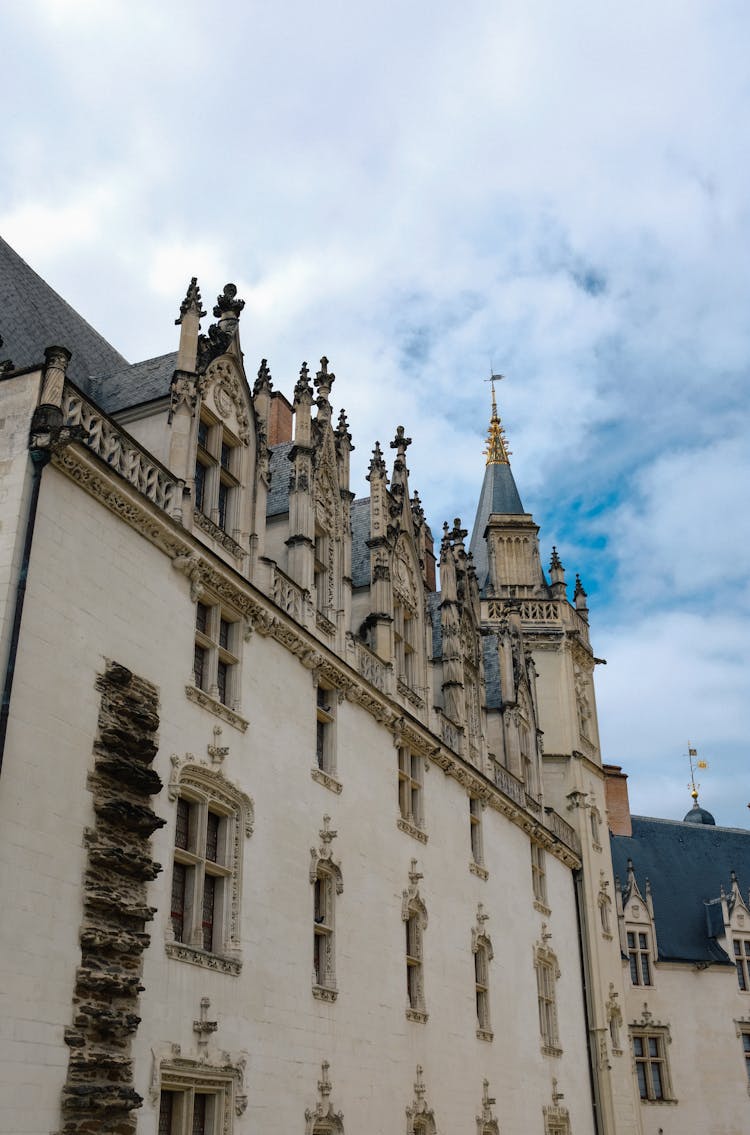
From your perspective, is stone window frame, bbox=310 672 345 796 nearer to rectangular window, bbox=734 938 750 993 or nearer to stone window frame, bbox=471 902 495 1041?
stone window frame, bbox=471 902 495 1041

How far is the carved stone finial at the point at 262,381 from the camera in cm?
2039

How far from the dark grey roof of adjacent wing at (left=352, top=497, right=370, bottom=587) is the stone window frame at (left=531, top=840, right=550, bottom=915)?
33.0ft

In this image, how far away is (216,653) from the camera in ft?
55.5

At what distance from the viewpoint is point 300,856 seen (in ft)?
59.3

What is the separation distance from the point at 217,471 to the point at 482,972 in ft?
43.0

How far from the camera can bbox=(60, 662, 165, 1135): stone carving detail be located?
40.3 ft

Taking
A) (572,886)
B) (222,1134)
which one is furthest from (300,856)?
(572,886)

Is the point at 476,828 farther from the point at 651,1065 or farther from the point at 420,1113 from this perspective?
the point at 651,1065

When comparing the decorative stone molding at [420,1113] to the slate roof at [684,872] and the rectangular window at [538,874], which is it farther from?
the slate roof at [684,872]

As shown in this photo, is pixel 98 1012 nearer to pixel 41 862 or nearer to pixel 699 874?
pixel 41 862

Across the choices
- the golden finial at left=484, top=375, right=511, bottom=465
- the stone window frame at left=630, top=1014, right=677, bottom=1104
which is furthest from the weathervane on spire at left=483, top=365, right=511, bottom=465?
the stone window frame at left=630, top=1014, right=677, bottom=1104

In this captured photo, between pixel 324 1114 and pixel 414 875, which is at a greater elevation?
pixel 414 875

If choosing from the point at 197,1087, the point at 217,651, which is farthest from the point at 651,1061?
the point at 217,651

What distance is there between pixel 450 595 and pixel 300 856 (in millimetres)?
11569
